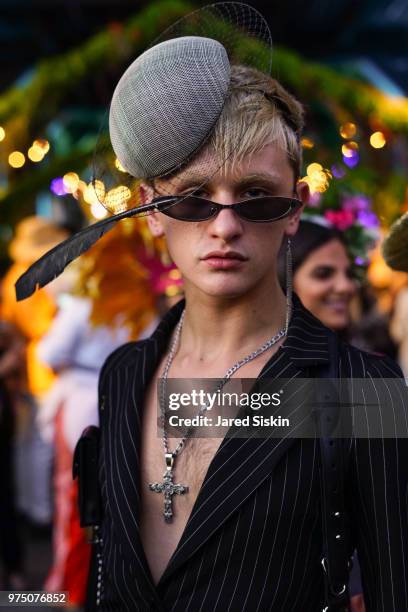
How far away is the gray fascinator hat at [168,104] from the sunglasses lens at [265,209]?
0.11 metres

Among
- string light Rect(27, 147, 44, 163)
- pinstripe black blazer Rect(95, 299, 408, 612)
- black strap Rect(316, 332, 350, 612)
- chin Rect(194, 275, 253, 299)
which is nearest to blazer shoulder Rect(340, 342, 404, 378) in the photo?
pinstripe black blazer Rect(95, 299, 408, 612)

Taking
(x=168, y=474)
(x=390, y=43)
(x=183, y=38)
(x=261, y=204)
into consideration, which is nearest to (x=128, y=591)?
(x=168, y=474)

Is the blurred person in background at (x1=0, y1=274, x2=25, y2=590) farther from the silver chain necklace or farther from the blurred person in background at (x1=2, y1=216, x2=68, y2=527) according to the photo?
the silver chain necklace

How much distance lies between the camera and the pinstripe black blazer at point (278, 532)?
1604 mm

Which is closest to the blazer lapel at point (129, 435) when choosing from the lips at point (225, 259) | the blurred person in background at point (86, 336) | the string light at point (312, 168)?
the lips at point (225, 259)

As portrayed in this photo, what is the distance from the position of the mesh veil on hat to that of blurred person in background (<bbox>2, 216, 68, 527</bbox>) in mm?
4111

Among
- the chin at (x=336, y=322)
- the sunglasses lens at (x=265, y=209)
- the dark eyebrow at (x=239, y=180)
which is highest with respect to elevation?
the chin at (x=336, y=322)

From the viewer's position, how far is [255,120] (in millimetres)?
1759

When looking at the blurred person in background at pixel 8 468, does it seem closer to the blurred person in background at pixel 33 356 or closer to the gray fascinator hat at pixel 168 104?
the blurred person in background at pixel 33 356

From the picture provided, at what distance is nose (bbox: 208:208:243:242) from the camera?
170 centimetres

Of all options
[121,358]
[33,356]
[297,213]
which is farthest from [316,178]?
[33,356]

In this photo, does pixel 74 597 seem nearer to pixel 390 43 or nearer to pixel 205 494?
pixel 205 494

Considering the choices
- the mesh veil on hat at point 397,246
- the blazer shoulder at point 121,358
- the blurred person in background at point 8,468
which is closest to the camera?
the mesh veil on hat at point 397,246

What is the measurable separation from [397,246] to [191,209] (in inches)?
18.3
